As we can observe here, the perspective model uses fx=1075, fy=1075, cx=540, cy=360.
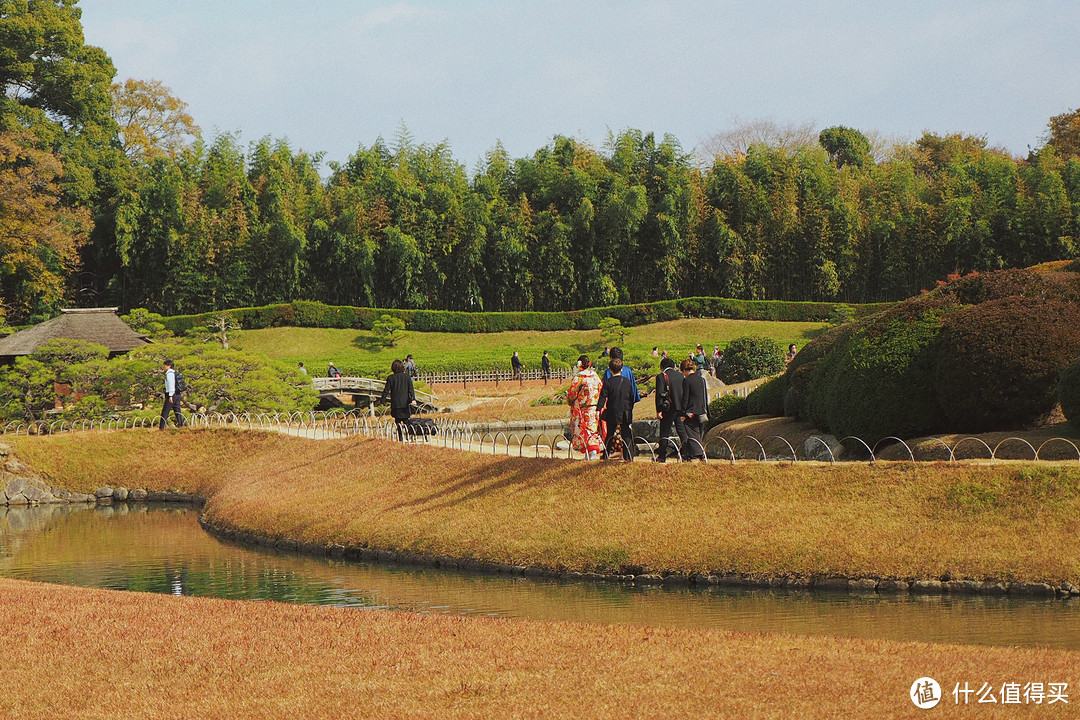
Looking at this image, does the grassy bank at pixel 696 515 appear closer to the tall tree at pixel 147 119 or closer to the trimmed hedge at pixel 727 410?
the trimmed hedge at pixel 727 410

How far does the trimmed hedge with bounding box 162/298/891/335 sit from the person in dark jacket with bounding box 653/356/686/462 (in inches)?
1641

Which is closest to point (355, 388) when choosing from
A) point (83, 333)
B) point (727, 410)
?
point (83, 333)

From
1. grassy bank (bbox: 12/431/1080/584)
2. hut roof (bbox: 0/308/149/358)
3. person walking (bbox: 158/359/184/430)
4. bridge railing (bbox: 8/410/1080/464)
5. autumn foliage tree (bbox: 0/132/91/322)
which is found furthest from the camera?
autumn foliage tree (bbox: 0/132/91/322)

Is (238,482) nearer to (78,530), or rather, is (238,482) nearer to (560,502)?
(78,530)

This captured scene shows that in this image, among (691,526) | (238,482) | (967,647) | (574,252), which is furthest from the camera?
(574,252)

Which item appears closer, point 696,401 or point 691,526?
point 691,526

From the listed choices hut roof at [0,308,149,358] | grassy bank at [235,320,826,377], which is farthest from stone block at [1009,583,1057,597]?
grassy bank at [235,320,826,377]

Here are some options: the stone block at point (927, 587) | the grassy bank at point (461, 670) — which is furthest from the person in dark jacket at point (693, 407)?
the grassy bank at point (461, 670)

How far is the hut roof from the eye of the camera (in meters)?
34.0

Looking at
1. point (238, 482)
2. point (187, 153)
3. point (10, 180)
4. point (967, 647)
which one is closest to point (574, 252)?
point (187, 153)

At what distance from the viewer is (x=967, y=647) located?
703cm

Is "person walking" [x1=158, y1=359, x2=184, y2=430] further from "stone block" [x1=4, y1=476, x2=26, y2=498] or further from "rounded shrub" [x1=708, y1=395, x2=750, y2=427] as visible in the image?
"rounded shrub" [x1=708, y1=395, x2=750, y2=427]

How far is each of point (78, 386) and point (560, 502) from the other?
61.2ft

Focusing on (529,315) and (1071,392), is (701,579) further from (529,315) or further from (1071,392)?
(529,315)
